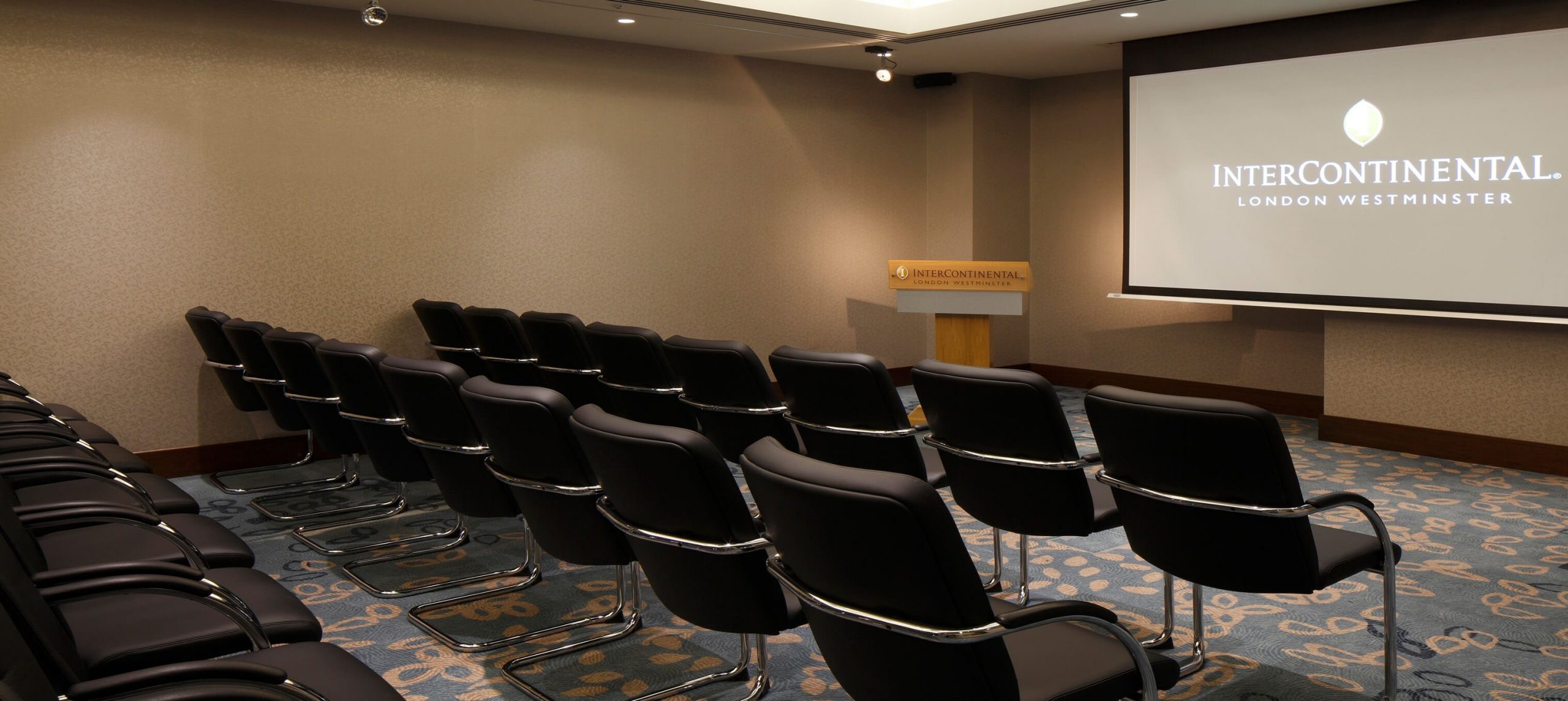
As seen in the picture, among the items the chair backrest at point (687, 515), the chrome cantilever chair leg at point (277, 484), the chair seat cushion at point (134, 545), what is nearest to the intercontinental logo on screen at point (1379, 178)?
the chair backrest at point (687, 515)

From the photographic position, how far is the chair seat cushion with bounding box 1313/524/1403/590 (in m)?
2.87

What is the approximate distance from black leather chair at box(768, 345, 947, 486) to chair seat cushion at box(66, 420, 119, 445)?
2.61 m

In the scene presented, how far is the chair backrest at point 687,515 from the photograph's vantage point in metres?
2.42

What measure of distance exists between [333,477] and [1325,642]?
199 inches

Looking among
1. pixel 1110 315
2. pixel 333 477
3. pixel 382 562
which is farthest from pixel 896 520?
pixel 1110 315

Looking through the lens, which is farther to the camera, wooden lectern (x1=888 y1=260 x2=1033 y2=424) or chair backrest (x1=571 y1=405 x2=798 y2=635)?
wooden lectern (x1=888 y1=260 x2=1033 y2=424)

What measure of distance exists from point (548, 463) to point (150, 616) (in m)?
1.03

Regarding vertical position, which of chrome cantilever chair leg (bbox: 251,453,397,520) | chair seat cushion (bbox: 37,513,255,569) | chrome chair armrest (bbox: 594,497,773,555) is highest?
chrome chair armrest (bbox: 594,497,773,555)

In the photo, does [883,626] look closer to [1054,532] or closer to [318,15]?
[1054,532]

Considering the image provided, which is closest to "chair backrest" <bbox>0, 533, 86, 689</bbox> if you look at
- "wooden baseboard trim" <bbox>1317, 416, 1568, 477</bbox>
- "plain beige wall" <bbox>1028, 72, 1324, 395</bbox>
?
"wooden baseboard trim" <bbox>1317, 416, 1568, 477</bbox>

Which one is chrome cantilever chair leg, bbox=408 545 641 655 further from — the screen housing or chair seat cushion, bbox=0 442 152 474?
the screen housing

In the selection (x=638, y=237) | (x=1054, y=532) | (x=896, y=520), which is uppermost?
(x=638, y=237)

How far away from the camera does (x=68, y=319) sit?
6.10m

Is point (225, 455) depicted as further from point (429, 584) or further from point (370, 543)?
point (429, 584)
